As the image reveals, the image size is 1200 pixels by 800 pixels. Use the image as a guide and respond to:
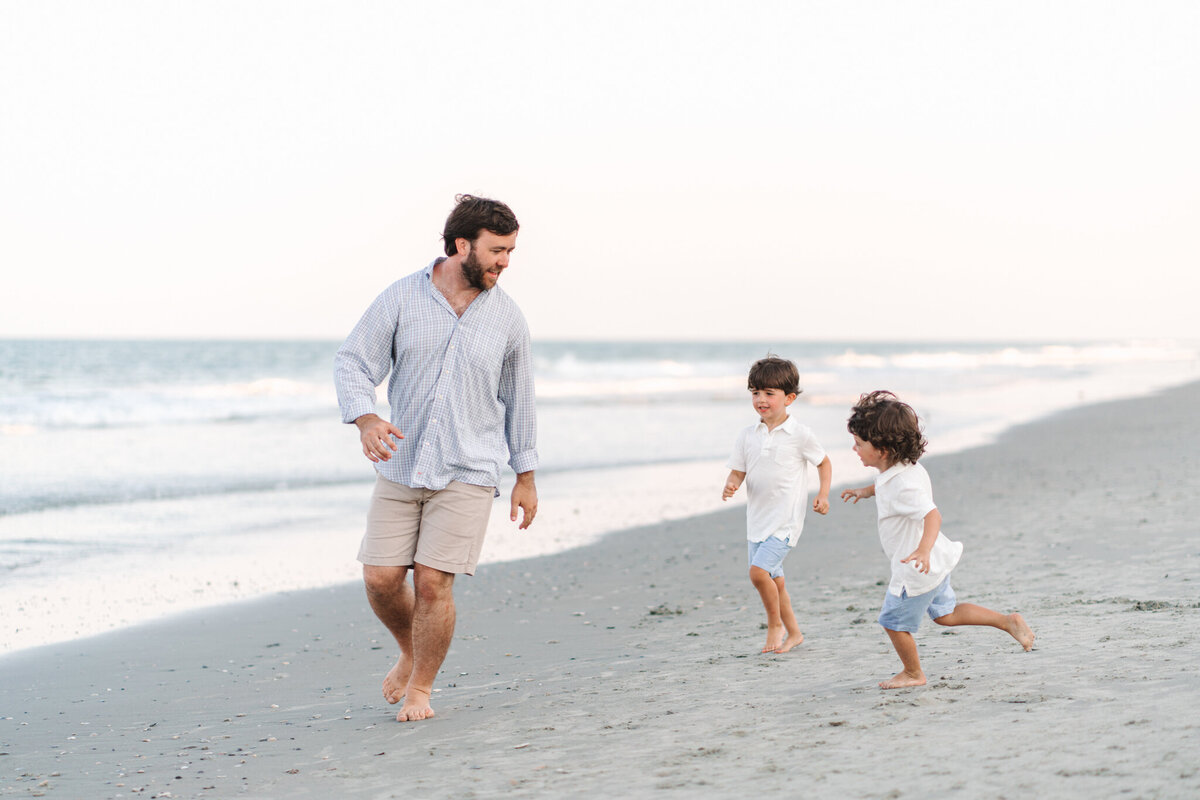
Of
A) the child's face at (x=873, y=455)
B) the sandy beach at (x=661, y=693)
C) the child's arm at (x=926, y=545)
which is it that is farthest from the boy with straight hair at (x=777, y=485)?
the child's arm at (x=926, y=545)

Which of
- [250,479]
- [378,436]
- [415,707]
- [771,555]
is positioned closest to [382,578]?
[415,707]

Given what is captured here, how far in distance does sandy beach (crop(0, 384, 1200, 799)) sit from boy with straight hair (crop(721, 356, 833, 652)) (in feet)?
0.69

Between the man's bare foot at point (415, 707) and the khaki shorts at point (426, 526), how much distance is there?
0.50 metres

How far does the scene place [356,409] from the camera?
3.83m

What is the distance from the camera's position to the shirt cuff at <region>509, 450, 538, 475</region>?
4.13 metres

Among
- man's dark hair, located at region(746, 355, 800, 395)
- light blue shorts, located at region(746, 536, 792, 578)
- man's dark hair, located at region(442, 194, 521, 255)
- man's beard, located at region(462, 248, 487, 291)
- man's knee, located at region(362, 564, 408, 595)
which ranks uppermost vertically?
man's dark hair, located at region(442, 194, 521, 255)

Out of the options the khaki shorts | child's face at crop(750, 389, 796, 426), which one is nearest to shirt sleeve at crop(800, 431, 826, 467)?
child's face at crop(750, 389, 796, 426)

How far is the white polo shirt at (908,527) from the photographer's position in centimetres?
383

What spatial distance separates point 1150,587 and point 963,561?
4.81 feet

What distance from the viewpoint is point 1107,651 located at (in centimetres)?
413

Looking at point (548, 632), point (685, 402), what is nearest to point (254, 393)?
point (685, 402)

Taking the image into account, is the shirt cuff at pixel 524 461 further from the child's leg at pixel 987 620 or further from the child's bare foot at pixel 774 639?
the child's leg at pixel 987 620

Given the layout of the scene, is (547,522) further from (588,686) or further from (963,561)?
(588,686)

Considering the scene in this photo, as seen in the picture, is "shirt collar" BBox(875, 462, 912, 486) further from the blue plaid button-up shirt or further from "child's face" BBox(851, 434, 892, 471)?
the blue plaid button-up shirt
